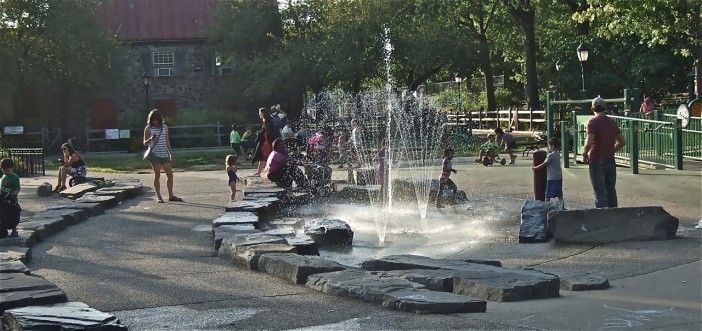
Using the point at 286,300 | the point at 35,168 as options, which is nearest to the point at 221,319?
the point at 286,300

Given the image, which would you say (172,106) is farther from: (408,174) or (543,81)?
(408,174)

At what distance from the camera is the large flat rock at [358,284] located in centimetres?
755

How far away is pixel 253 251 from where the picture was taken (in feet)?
32.1

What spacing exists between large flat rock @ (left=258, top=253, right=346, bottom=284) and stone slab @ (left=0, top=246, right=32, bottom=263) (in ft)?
7.53

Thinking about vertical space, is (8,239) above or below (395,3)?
below

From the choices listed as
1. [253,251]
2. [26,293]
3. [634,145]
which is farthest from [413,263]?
[634,145]

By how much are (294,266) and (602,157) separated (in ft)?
20.0

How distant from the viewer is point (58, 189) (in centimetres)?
2061

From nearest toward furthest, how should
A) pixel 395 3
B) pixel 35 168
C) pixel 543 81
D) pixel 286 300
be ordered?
1. pixel 286 300
2. pixel 35 168
3. pixel 395 3
4. pixel 543 81

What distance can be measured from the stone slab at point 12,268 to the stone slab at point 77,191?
9296 mm

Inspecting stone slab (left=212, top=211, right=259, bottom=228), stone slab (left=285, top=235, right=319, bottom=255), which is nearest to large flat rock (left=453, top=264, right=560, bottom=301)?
stone slab (left=285, top=235, right=319, bottom=255)

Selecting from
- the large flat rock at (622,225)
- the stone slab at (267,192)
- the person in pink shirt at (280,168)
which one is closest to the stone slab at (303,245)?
the large flat rock at (622,225)

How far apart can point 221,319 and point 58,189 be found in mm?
14262

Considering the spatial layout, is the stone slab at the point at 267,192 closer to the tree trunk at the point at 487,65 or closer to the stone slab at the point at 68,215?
the stone slab at the point at 68,215
